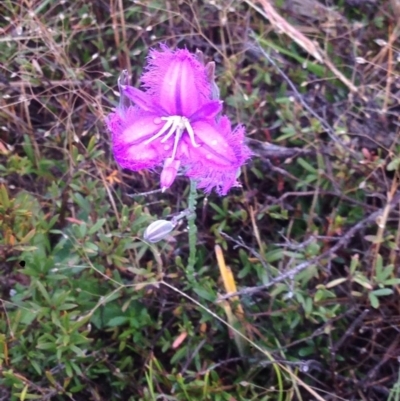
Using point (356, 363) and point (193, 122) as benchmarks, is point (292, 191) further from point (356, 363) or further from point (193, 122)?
point (193, 122)

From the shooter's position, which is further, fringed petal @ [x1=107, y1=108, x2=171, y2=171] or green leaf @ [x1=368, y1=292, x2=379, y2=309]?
green leaf @ [x1=368, y1=292, x2=379, y2=309]

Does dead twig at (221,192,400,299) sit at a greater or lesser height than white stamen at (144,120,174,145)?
lesser

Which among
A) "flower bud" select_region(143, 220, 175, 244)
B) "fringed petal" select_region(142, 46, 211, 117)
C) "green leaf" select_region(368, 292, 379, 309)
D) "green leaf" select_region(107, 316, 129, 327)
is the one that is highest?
"fringed petal" select_region(142, 46, 211, 117)

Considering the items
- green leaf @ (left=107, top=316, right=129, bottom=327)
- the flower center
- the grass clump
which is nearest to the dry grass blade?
the grass clump

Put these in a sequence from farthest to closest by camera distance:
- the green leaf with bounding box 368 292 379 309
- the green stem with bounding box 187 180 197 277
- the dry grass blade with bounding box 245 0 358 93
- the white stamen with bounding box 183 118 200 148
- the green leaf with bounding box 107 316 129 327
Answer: the dry grass blade with bounding box 245 0 358 93, the green leaf with bounding box 107 316 129 327, the green leaf with bounding box 368 292 379 309, the green stem with bounding box 187 180 197 277, the white stamen with bounding box 183 118 200 148

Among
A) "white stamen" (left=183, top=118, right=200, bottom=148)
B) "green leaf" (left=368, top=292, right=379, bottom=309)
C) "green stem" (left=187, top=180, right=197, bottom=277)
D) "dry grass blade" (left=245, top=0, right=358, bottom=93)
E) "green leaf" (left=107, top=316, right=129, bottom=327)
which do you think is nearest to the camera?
"white stamen" (left=183, top=118, right=200, bottom=148)

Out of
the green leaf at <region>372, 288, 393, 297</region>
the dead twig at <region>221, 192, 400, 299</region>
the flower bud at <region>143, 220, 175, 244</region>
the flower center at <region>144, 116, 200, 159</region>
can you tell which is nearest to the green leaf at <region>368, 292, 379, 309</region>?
the green leaf at <region>372, 288, 393, 297</region>

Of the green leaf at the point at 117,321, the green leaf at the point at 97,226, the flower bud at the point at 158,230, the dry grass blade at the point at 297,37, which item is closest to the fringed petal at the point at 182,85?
the flower bud at the point at 158,230

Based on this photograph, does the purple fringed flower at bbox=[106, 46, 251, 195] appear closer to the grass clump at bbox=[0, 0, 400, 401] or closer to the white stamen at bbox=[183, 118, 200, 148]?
the white stamen at bbox=[183, 118, 200, 148]
